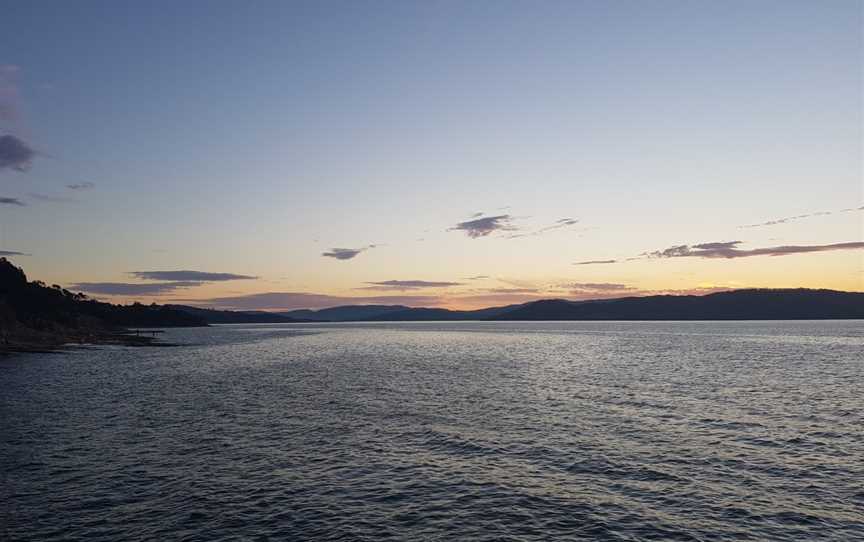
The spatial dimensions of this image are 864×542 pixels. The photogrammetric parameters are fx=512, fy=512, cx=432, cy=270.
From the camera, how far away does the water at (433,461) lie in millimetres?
26672

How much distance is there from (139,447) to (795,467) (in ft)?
163

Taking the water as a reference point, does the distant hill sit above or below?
above

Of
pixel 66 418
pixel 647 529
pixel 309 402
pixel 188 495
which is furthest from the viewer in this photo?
pixel 309 402

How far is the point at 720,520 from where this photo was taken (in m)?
27.0

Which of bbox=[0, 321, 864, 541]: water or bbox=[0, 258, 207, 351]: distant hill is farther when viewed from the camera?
bbox=[0, 258, 207, 351]: distant hill

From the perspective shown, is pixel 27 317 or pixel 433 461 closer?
pixel 433 461

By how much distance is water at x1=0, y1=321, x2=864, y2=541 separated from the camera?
26.7m

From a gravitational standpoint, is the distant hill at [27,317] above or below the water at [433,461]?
above

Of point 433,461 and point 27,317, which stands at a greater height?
point 27,317

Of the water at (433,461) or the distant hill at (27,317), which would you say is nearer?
the water at (433,461)

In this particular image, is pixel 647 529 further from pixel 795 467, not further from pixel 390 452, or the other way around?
pixel 390 452

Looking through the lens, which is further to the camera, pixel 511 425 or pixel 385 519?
pixel 511 425

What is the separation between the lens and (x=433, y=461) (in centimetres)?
3803

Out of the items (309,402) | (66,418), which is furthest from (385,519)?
(66,418)
